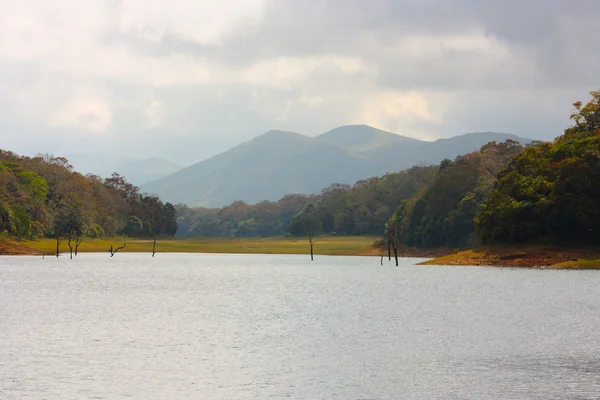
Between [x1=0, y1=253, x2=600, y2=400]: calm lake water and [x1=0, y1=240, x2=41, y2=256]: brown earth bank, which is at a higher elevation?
[x1=0, y1=240, x2=41, y2=256]: brown earth bank

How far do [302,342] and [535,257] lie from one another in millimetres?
72352

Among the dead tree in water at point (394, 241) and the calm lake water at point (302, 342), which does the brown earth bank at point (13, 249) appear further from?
the calm lake water at point (302, 342)

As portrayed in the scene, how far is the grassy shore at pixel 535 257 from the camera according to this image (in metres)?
103

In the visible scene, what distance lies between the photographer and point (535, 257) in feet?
352

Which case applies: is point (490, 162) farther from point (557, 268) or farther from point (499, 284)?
point (499, 284)

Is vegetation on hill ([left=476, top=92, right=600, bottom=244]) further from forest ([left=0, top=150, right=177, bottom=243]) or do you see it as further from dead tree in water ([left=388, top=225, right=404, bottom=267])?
forest ([left=0, top=150, right=177, bottom=243])

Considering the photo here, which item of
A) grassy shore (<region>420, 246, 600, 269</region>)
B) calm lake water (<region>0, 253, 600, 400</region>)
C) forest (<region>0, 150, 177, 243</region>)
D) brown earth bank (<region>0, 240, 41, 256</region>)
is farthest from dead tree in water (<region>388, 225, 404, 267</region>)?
brown earth bank (<region>0, 240, 41, 256</region>)

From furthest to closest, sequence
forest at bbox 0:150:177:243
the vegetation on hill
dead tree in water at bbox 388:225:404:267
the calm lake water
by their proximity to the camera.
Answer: forest at bbox 0:150:177:243 < dead tree in water at bbox 388:225:404:267 < the vegetation on hill < the calm lake water

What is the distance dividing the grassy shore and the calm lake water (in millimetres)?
22582

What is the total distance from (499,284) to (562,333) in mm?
39481

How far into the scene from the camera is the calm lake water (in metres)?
29.5

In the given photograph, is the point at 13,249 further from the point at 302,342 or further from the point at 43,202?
the point at 302,342

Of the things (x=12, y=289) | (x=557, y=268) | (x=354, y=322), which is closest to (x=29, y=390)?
(x=354, y=322)

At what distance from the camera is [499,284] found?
83.2m
